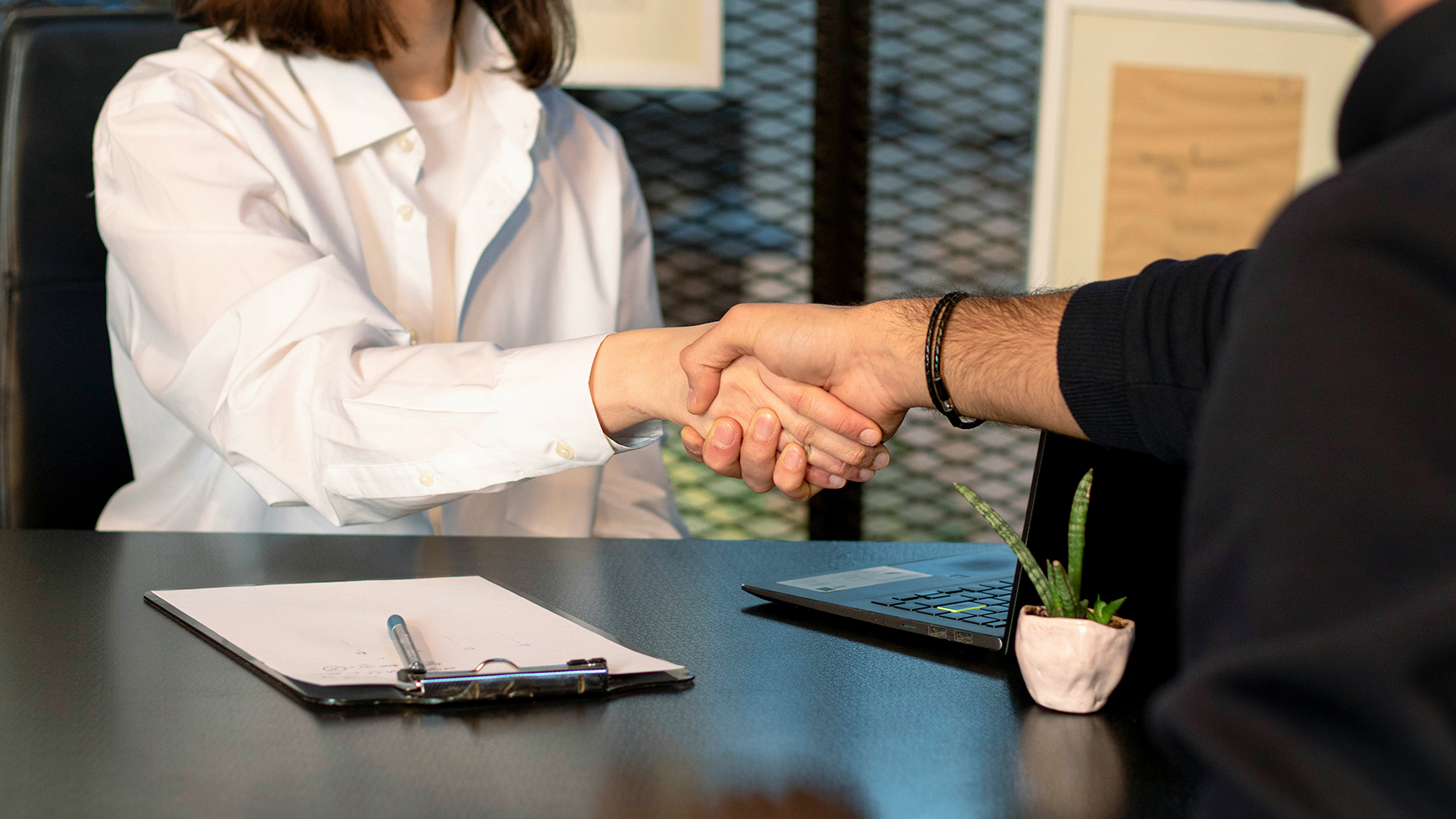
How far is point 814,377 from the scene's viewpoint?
3.34ft

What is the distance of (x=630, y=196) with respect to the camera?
1521mm

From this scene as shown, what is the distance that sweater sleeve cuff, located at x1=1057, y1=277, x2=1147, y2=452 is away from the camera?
66 cm

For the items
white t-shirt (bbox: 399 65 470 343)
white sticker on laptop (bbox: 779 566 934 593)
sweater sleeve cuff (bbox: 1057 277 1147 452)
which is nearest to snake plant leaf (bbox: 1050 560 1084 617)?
sweater sleeve cuff (bbox: 1057 277 1147 452)

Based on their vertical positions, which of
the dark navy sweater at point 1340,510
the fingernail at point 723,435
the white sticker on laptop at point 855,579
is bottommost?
the white sticker on laptop at point 855,579

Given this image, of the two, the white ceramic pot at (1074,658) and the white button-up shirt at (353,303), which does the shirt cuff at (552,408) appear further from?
the white ceramic pot at (1074,658)

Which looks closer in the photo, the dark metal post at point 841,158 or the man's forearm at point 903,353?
the man's forearm at point 903,353

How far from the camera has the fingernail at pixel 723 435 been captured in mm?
1030

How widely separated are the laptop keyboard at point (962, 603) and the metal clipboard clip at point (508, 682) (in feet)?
0.79

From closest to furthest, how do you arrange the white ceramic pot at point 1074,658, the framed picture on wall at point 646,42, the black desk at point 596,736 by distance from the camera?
the black desk at point 596,736 → the white ceramic pot at point 1074,658 → the framed picture on wall at point 646,42

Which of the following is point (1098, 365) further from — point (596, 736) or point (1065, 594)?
point (596, 736)

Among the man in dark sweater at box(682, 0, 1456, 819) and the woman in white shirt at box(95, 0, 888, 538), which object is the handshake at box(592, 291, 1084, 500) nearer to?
the woman in white shirt at box(95, 0, 888, 538)

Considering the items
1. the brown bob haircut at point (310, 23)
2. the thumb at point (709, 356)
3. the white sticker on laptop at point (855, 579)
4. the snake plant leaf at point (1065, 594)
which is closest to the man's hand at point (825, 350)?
the thumb at point (709, 356)

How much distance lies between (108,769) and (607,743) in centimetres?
20

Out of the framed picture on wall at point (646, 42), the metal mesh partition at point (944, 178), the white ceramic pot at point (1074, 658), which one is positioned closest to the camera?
the white ceramic pot at point (1074, 658)
